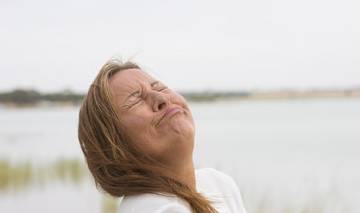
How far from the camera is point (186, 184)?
51.5 inches

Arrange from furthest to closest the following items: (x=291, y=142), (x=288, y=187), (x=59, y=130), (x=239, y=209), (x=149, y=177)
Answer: (x=59, y=130), (x=291, y=142), (x=288, y=187), (x=239, y=209), (x=149, y=177)

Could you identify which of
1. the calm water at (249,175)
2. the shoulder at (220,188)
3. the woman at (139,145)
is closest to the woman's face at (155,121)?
the woman at (139,145)

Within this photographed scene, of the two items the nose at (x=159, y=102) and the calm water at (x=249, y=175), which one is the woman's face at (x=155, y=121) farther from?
the calm water at (x=249, y=175)

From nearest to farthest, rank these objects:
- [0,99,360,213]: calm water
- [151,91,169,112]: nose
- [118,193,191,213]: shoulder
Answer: [118,193,191,213]: shoulder < [151,91,169,112]: nose < [0,99,360,213]: calm water

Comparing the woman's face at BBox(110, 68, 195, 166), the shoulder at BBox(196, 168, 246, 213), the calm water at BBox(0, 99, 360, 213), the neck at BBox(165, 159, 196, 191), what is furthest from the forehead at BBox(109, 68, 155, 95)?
the calm water at BBox(0, 99, 360, 213)

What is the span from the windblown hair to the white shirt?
0.8 inches

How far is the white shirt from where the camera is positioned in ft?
4.00

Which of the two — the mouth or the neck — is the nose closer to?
the mouth

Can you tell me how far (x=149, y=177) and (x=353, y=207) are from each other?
391 cm

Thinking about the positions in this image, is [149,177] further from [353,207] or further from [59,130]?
[59,130]

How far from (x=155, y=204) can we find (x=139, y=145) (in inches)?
5.3

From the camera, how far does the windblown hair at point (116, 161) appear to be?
4.18 feet

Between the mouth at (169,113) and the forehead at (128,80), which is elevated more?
the forehead at (128,80)

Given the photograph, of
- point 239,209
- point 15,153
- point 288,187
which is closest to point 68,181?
point 15,153
